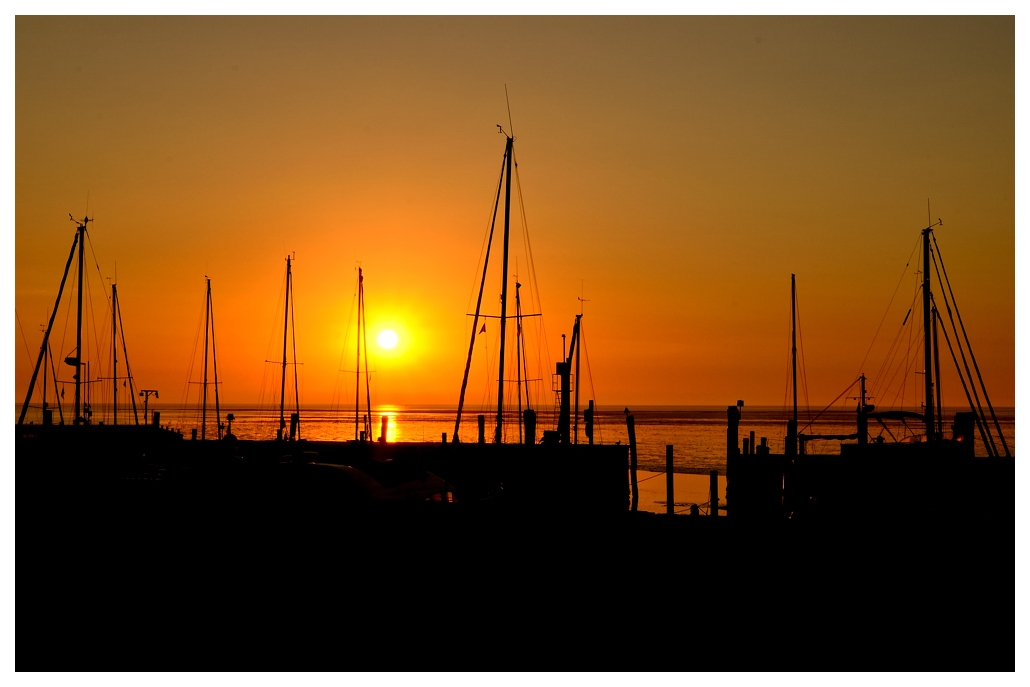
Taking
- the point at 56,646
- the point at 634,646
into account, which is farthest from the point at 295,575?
the point at 634,646

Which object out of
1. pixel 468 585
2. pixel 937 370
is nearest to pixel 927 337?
pixel 937 370

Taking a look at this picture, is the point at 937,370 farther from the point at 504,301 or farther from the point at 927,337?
the point at 504,301

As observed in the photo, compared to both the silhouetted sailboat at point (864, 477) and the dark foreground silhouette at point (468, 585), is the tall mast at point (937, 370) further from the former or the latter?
the dark foreground silhouette at point (468, 585)

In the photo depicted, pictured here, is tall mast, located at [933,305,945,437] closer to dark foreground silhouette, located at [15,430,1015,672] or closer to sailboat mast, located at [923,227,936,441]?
sailboat mast, located at [923,227,936,441]

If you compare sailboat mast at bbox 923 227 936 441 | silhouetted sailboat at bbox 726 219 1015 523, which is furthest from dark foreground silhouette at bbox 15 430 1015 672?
sailboat mast at bbox 923 227 936 441

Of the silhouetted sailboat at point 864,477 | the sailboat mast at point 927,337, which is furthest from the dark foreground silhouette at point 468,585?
the sailboat mast at point 927,337

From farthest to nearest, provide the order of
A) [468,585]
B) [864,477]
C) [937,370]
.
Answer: [937,370], [864,477], [468,585]

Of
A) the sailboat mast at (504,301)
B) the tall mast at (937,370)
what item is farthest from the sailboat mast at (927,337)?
the sailboat mast at (504,301)

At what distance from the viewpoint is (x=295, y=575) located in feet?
64.4

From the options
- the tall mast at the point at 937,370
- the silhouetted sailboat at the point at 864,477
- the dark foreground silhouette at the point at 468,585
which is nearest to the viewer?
the dark foreground silhouette at the point at 468,585

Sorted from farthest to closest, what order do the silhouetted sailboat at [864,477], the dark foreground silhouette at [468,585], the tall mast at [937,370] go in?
the tall mast at [937,370], the silhouetted sailboat at [864,477], the dark foreground silhouette at [468,585]

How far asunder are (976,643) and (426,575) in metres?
9.97

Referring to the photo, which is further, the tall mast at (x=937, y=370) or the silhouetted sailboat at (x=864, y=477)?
the tall mast at (x=937, y=370)

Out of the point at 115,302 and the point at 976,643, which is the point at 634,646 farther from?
the point at 115,302
